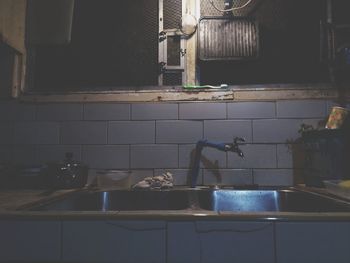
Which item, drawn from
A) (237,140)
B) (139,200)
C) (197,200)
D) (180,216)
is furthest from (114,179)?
(180,216)

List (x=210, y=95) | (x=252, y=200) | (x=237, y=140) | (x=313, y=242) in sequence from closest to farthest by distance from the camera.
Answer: (x=313, y=242), (x=252, y=200), (x=237, y=140), (x=210, y=95)

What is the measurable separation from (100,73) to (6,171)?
2.34 feet

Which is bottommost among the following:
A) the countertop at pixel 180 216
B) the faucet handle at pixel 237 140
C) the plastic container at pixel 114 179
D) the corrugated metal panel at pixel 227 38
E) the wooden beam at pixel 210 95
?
the countertop at pixel 180 216

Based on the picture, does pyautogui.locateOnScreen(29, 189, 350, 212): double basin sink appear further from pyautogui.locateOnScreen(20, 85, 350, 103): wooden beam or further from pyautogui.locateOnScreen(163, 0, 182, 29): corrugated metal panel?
pyautogui.locateOnScreen(163, 0, 182, 29): corrugated metal panel

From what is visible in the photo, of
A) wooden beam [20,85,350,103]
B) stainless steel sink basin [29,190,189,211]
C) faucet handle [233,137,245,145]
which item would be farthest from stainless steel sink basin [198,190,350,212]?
wooden beam [20,85,350,103]

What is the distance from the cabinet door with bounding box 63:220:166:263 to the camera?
0.77 meters

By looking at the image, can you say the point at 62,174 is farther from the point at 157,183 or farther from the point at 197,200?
the point at 197,200

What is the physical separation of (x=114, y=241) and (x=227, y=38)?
1274 mm

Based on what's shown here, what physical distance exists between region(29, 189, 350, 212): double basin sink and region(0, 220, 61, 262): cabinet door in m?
0.49

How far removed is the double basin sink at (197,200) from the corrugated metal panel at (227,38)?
738 millimetres

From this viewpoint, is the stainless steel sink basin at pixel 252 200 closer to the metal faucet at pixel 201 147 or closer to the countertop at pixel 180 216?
the metal faucet at pixel 201 147

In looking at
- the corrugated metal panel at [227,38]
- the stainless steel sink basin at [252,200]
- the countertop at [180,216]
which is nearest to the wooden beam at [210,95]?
the corrugated metal panel at [227,38]

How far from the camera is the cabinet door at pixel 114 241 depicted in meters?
0.77

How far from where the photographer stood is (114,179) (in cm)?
150
